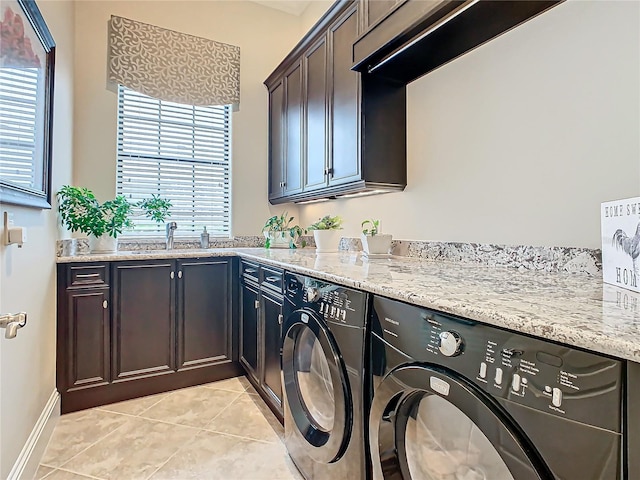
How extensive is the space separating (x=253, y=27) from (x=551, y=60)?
2807mm

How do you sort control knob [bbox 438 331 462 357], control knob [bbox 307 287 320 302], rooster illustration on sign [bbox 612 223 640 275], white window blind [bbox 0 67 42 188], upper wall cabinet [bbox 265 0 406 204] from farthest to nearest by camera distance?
upper wall cabinet [bbox 265 0 406 204] < control knob [bbox 307 287 320 302] < white window blind [bbox 0 67 42 188] < rooster illustration on sign [bbox 612 223 640 275] < control knob [bbox 438 331 462 357]

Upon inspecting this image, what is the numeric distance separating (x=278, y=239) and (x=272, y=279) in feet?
3.72

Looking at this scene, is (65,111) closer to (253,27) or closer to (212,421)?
(253,27)

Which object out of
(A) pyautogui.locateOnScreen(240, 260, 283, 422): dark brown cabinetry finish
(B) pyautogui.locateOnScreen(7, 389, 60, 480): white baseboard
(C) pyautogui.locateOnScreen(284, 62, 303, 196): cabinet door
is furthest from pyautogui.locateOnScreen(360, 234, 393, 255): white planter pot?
(B) pyautogui.locateOnScreen(7, 389, 60, 480): white baseboard

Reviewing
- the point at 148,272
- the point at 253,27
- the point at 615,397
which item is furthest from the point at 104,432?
the point at 253,27

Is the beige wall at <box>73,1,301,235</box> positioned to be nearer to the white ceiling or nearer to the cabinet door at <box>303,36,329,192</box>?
the white ceiling

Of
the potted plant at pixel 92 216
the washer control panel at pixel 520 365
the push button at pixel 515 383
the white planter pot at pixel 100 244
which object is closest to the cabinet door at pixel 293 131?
the potted plant at pixel 92 216

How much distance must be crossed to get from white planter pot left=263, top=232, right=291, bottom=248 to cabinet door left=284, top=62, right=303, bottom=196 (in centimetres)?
36

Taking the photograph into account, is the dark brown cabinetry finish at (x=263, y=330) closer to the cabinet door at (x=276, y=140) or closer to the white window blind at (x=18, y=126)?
the cabinet door at (x=276, y=140)

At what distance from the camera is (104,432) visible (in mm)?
1940

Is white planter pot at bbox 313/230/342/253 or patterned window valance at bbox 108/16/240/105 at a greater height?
patterned window valance at bbox 108/16/240/105

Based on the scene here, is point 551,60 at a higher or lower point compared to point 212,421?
higher

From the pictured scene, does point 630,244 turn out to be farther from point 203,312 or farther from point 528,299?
point 203,312

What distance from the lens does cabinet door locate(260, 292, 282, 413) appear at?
1.89 metres
